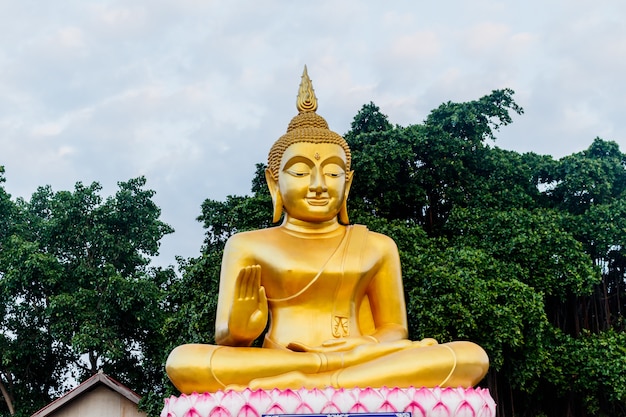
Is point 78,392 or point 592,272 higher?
point 592,272

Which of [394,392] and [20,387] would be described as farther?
[20,387]

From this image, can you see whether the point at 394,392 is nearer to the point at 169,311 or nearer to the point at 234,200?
the point at 234,200

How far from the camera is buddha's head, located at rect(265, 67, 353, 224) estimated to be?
5863mm

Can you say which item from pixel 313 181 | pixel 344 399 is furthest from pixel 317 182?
pixel 344 399

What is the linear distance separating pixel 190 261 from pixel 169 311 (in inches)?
144

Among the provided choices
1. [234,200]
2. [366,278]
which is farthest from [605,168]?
[366,278]

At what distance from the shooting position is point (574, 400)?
1220 cm

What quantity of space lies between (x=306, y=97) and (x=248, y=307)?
2474 millimetres

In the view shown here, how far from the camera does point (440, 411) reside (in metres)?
4.40

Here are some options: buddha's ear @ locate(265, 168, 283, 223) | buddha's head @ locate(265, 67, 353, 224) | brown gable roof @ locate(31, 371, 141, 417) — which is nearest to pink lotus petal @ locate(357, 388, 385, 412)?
buddha's head @ locate(265, 67, 353, 224)

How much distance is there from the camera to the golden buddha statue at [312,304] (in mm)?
4680

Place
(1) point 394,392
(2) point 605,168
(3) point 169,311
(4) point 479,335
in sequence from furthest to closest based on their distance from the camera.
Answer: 1. (3) point 169,311
2. (2) point 605,168
3. (4) point 479,335
4. (1) point 394,392

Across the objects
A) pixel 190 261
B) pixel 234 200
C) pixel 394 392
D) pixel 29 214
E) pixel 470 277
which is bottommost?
pixel 394 392

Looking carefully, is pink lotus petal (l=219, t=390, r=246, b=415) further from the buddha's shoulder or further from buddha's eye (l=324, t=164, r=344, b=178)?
buddha's eye (l=324, t=164, r=344, b=178)
